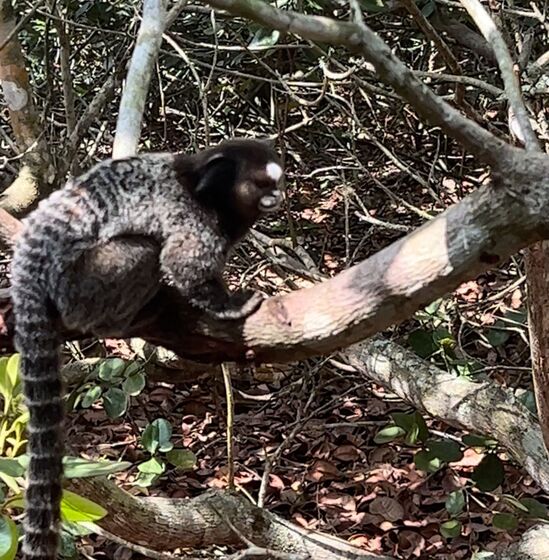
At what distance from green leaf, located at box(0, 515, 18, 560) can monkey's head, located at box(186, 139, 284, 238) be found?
34.7 inches

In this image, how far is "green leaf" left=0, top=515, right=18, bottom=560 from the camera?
5.57 ft

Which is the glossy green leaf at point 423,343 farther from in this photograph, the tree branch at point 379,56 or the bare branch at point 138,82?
the tree branch at point 379,56

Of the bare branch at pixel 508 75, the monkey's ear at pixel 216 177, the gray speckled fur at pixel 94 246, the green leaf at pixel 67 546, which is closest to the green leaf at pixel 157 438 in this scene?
the green leaf at pixel 67 546

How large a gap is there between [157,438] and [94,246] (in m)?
0.86

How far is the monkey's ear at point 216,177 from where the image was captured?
222 centimetres

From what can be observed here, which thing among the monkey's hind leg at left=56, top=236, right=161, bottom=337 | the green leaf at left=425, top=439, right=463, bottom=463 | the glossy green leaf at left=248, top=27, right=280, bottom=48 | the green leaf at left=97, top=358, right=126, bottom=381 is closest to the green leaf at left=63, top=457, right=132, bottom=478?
the monkey's hind leg at left=56, top=236, right=161, bottom=337

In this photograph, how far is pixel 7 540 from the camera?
5.61 ft

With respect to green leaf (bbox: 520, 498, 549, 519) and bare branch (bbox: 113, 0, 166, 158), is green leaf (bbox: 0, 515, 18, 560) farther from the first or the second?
green leaf (bbox: 520, 498, 549, 519)

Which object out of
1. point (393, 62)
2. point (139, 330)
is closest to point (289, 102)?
point (139, 330)

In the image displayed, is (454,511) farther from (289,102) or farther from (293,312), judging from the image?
(289,102)

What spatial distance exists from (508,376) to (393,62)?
2.60m

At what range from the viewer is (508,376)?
3760 mm

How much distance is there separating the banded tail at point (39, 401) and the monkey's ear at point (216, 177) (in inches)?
17.7

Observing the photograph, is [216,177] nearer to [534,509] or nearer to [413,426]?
[413,426]
